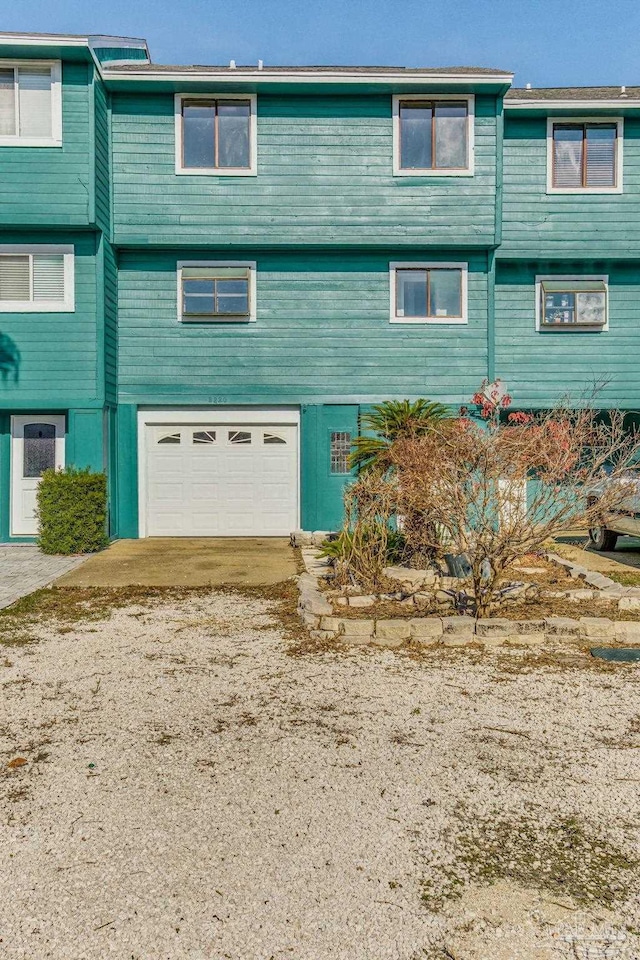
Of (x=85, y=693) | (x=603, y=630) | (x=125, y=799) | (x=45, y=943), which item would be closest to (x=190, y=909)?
(x=45, y=943)

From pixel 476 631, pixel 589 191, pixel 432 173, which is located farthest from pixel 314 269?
pixel 476 631

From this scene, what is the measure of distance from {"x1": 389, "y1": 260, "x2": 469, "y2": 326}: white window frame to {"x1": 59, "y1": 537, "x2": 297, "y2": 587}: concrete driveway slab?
489 centimetres

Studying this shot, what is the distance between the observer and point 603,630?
634cm

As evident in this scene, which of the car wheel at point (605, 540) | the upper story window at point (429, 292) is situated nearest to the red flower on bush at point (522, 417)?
the car wheel at point (605, 540)

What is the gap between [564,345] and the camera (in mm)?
14570

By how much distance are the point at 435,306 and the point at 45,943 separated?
13156 mm

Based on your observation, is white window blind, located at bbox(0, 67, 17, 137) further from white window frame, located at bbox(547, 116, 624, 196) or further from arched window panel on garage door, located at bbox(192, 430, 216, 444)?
white window frame, located at bbox(547, 116, 624, 196)

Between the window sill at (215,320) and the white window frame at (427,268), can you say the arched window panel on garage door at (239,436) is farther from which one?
the white window frame at (427,268)

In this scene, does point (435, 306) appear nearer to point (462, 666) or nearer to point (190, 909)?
point (462, 666)

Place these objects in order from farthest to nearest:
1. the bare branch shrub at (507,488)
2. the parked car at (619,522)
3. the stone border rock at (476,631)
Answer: the parked car at (619,522), the bare branch shrub at (507,488), the stone border rock at (476,631)

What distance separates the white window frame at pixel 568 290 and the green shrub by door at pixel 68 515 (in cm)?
915

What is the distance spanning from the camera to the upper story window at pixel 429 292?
14.2 m

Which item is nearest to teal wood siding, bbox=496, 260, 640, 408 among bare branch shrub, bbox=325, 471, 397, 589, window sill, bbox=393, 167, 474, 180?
window sill, bbox=393, 167, 474, 180

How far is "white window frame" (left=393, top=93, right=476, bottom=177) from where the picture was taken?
1382cm
